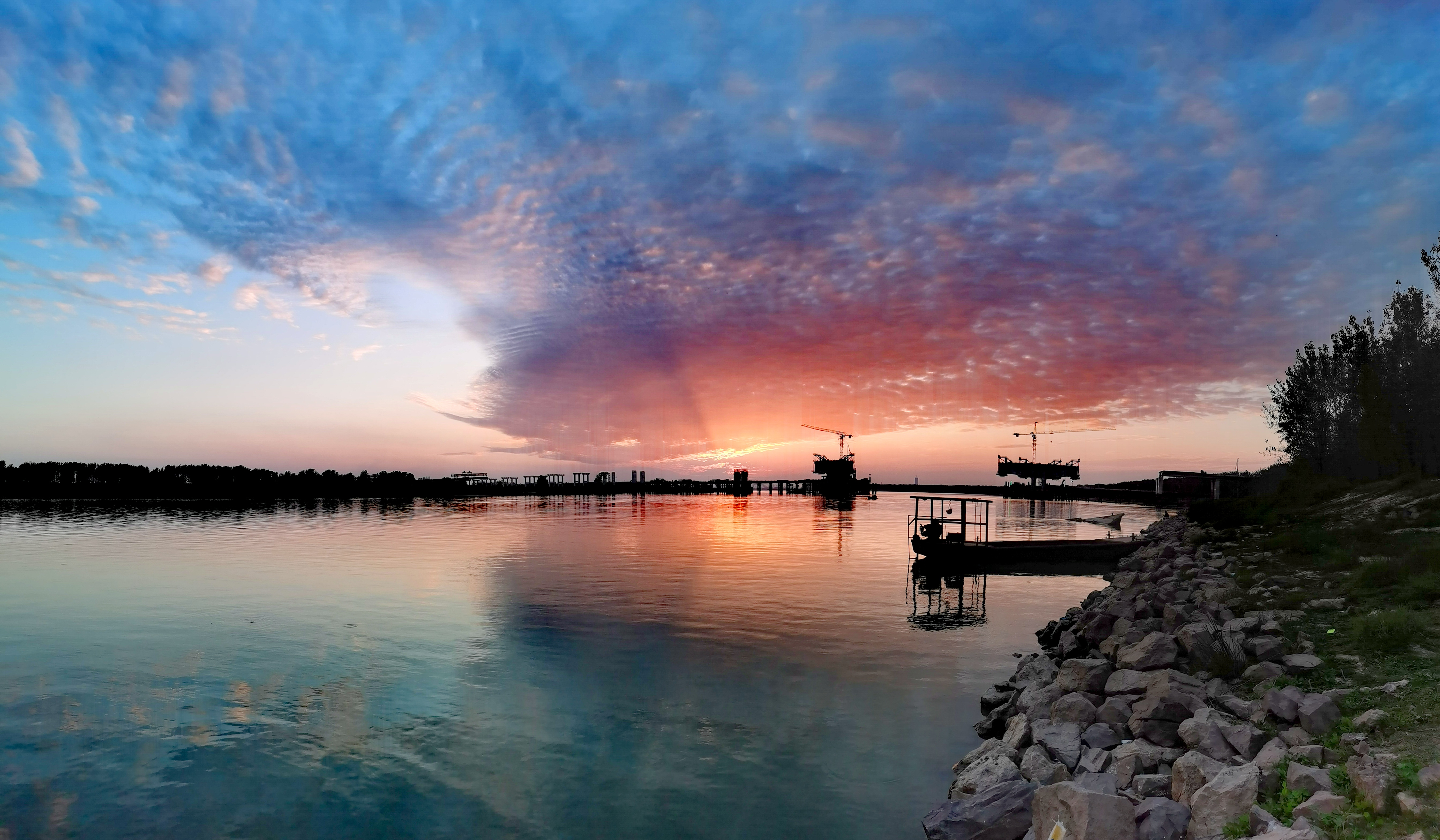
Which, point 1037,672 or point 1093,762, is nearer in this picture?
point 1093,762

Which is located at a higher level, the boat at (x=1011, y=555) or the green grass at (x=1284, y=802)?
the green grass at (x=1284, y=802)

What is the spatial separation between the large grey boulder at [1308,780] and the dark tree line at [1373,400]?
57.7m

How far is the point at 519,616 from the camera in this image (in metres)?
31.3

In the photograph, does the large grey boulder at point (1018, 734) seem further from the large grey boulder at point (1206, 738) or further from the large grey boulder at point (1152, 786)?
the large grey boulder at point (1152, 786)

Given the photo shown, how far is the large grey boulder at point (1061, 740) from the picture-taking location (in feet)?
41.0

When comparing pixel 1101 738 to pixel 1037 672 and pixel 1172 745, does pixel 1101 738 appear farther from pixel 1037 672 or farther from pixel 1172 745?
pixel 1037 672

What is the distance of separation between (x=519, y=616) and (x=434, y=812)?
1864 cm

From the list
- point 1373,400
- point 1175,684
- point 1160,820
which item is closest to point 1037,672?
point 1175,684

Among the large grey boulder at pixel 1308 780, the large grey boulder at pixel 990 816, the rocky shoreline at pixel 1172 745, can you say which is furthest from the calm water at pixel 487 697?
the large grey boulder at pixel 1308 780

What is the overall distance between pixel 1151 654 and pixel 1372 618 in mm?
5315

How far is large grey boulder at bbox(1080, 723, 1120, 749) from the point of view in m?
12.8

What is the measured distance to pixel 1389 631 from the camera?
49.3 ft

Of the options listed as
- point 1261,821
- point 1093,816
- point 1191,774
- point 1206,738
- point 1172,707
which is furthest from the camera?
point 1172,707

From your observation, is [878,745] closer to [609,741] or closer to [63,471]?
[609,741]
